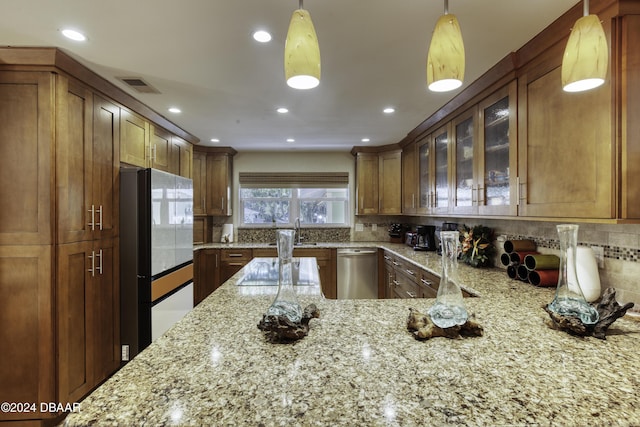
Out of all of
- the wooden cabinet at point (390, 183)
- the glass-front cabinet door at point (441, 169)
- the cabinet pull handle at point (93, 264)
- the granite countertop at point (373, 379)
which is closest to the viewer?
the granite countertop at point (373, 379)

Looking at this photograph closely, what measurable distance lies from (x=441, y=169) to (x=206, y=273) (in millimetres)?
3239

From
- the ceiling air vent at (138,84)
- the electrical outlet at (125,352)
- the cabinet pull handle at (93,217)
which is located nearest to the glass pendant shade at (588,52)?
the ceiling air vent at (138,84)

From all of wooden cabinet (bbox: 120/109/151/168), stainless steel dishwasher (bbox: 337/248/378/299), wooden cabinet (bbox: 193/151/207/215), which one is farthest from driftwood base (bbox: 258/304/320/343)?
wooden cabinet (bbox: 193/151/207/215)

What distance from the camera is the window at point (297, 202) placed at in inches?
189

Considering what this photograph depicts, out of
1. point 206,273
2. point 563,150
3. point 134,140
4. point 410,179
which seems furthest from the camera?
point 206,273

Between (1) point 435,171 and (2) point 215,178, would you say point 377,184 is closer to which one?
(1) point 435,171

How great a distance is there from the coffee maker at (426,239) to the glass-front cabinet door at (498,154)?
4.93 ft

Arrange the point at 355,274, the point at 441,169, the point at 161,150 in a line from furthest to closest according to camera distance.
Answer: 1. the point at 355,274
2. the point at 161,150
3. the point at 441,169

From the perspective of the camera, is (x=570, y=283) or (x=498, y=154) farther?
(x=498, y=154)

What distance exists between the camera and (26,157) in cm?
184

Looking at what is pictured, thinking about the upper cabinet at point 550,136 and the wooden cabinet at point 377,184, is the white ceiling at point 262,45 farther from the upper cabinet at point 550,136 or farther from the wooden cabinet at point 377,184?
the wooden cabinet at point 377,184

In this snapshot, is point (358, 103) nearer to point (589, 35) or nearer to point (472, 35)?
point (472, 35)

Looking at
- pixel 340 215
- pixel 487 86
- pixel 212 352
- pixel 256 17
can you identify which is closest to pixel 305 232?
pixel 340 215

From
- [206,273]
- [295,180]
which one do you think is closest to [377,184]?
[295,180]
